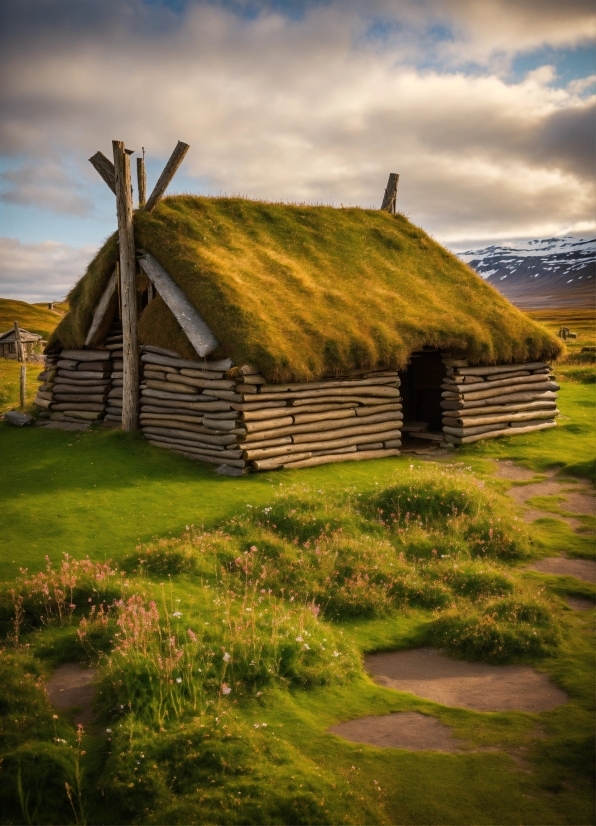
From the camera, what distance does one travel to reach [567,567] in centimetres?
1180

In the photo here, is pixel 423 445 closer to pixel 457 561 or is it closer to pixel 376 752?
pixel 457 561

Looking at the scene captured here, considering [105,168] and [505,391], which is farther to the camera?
[505,391]

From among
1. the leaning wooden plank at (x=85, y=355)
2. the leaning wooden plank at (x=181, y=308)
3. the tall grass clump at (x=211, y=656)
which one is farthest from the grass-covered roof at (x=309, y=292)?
the tall grass clump at (x=211, y=656)

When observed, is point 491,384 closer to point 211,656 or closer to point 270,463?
point 270,463

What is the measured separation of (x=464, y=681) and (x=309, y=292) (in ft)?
43.6

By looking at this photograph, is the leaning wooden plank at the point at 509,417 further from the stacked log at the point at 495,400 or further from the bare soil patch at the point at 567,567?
the bare soil patch at the point at 567,567

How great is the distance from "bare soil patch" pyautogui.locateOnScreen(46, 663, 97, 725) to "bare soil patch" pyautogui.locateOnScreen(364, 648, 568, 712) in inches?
127

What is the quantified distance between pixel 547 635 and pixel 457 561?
8.16 ft

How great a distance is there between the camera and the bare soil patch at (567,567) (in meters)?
11.4

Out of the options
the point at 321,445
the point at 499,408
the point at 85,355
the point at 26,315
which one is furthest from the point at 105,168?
the point at 26,315

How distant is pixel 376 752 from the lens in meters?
6.62

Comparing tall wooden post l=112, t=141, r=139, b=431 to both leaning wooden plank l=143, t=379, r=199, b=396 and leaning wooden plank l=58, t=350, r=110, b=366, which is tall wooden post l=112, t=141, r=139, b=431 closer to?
leaning wooden plank l=143, t=379, r=199, b=396

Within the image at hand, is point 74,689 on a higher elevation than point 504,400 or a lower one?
lower

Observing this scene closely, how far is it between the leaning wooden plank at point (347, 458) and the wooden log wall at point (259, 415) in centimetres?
3
